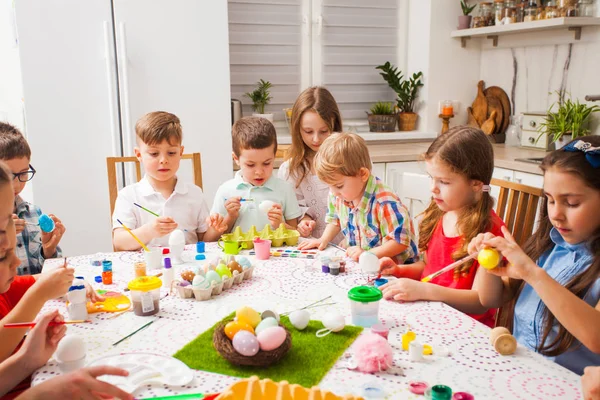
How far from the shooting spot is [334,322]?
1.21 m

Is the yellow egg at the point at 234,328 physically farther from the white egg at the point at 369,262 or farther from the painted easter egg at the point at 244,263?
the white egg at the point at 369,262

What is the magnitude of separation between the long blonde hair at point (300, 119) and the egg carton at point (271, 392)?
155cm

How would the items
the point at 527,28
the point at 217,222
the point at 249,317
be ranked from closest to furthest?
the point at 249,317
the point at 217,222
the point at 527,28

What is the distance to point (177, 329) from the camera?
4.07 ft

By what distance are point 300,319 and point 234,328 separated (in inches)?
6.7

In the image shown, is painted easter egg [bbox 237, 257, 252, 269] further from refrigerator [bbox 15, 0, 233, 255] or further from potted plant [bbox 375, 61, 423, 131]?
potted plant [bbox 375, 61, 423, 131]

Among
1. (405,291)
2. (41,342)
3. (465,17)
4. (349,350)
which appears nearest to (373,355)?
(349,350)

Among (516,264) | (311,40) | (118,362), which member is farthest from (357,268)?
(311,40)

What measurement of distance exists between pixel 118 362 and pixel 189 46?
6.61 feet

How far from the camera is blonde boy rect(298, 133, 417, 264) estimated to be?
1.80m

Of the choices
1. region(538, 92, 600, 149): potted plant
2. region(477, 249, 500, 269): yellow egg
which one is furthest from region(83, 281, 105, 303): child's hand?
region(538, 92, 600, 149): potted plant

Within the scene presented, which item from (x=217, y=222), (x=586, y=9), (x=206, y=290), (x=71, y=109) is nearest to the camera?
(x=206, y=290)

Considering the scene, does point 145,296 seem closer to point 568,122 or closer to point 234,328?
point 234,328

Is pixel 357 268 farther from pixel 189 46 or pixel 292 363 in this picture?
pixel 189 46
